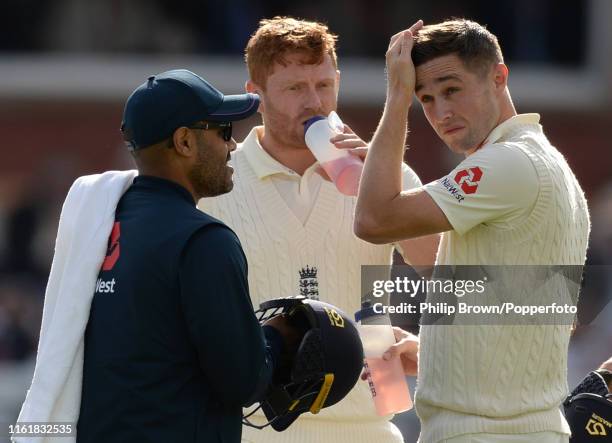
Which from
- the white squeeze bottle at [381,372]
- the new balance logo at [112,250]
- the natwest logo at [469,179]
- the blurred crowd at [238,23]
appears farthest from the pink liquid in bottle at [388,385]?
the blurred crowd at [238,23]

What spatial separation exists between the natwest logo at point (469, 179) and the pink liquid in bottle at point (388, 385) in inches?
32.1

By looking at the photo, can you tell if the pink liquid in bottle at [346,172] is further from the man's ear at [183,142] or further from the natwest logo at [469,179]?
the man's ear at [183,142]

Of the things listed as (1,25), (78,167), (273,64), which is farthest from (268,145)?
(1,25)

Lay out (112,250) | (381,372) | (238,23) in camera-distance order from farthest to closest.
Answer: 1. (238,23)
2. (381,372)
3. (112,250)

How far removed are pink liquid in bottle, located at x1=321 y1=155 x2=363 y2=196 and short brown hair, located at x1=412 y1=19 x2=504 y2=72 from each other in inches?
20.6

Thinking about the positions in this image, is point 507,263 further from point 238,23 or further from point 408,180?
point 238,23

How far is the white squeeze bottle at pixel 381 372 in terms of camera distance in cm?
418

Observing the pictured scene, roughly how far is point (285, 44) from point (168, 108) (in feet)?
3.81

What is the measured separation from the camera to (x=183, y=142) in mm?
3514

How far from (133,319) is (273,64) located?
1.52m

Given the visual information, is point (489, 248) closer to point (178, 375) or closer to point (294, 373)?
point (294, 373)

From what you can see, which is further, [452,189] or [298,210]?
[298,210]

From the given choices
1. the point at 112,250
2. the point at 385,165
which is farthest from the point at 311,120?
the point at 112,250

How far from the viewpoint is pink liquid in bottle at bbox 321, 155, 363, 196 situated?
13.8 feet
